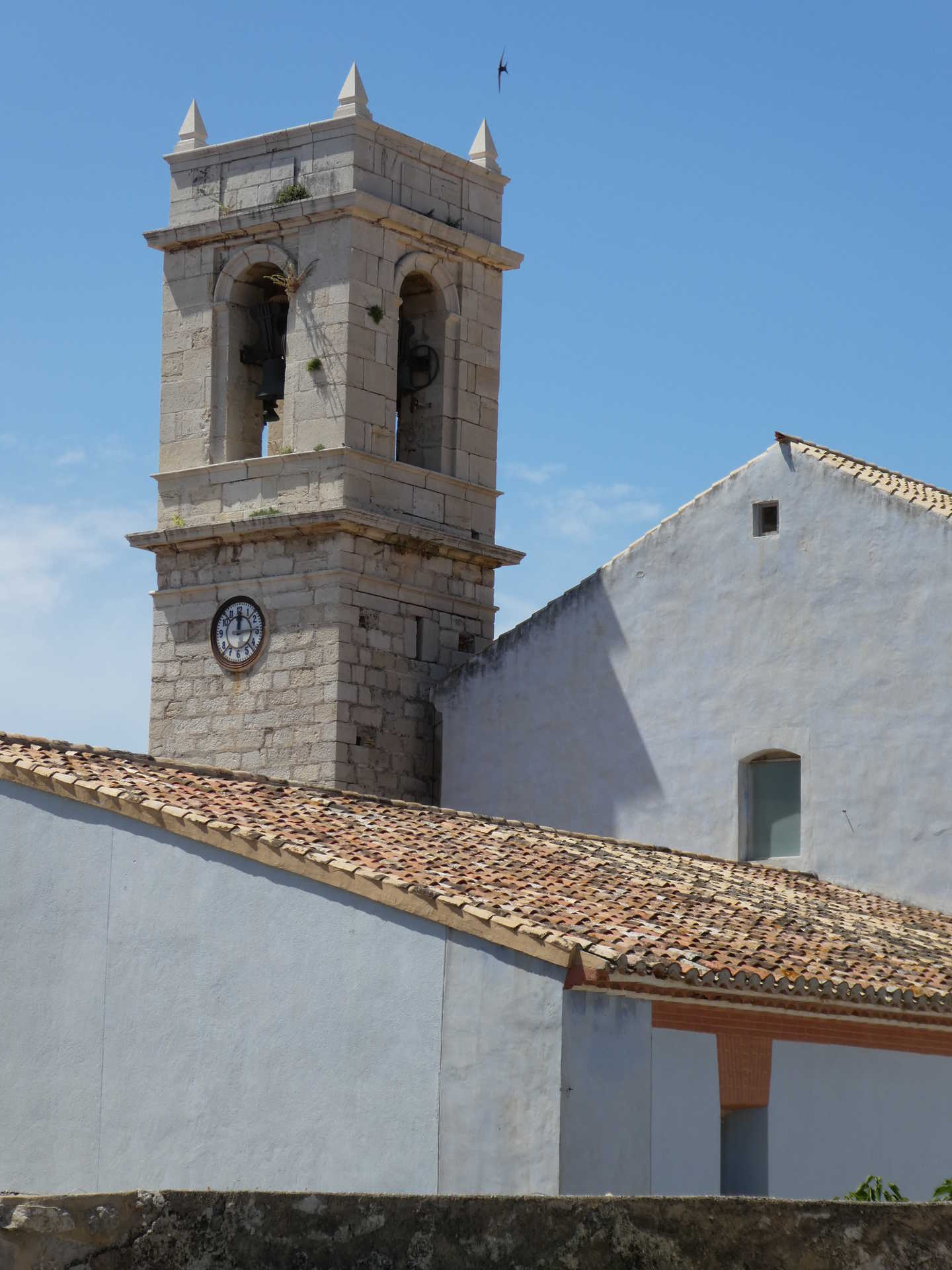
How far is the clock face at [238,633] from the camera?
2091 centimetres

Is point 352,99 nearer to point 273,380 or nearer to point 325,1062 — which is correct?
point 273,380

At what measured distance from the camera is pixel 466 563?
857 inches

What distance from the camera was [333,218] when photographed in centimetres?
2098

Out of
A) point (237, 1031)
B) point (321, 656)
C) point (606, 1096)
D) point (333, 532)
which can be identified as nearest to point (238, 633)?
point (321, 656)

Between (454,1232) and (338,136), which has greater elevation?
(338,136)

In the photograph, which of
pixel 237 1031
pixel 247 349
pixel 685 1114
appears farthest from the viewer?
pixel 247 349

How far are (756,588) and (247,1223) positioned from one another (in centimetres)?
1576

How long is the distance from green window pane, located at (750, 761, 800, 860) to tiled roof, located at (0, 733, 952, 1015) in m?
2.01

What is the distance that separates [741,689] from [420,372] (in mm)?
5953

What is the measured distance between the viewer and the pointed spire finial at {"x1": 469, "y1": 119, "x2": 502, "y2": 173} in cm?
2283

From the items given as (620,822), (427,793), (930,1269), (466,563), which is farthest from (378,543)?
(930,1269)

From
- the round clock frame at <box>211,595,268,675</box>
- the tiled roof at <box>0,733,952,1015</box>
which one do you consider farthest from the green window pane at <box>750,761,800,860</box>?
the round clock frame at <box>211,595,268,675</box>

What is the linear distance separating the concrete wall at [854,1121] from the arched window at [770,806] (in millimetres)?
4982

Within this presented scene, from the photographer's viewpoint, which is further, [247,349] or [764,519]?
[247,349]
